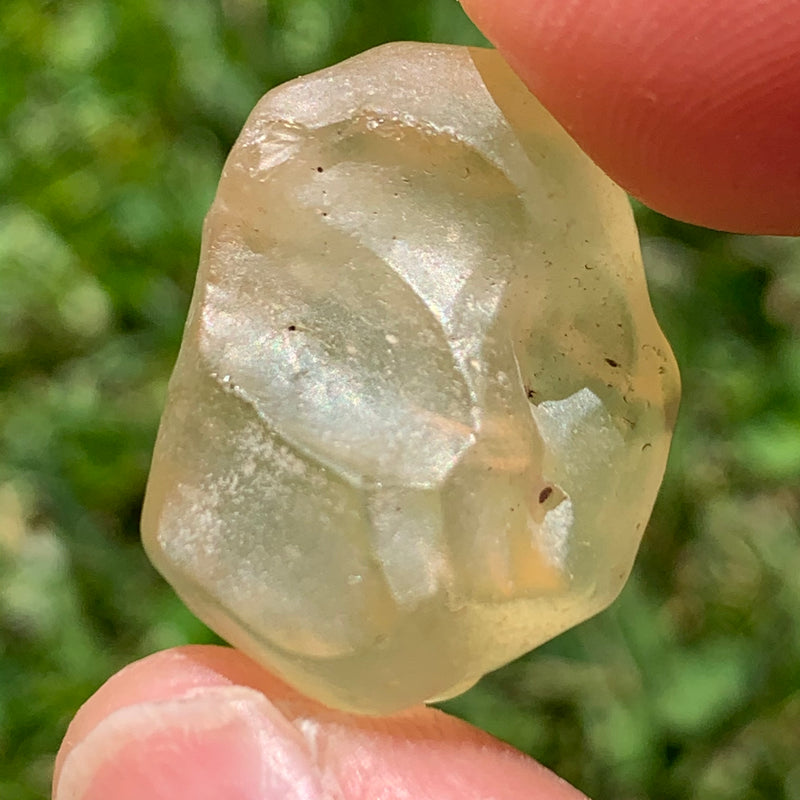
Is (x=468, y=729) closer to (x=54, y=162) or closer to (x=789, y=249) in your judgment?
(x=789, y=249)

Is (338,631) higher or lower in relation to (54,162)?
higher

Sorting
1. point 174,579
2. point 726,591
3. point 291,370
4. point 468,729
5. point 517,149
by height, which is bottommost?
point 726,591

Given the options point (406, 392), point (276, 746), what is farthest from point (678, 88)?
point (276, 746)

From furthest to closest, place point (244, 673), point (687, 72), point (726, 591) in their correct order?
point (726, 591)
point (244, 673)
point (687, 72)

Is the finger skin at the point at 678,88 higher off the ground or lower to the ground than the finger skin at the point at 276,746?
higher

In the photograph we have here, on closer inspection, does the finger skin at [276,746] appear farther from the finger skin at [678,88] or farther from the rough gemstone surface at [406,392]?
the finger skin at [678,88]

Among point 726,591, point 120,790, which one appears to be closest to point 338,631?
point 120,790

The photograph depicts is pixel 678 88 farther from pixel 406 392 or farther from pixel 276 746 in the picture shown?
pixel 276 746

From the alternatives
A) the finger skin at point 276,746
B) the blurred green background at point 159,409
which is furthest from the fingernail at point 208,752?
the blurred green background at point 159,409
